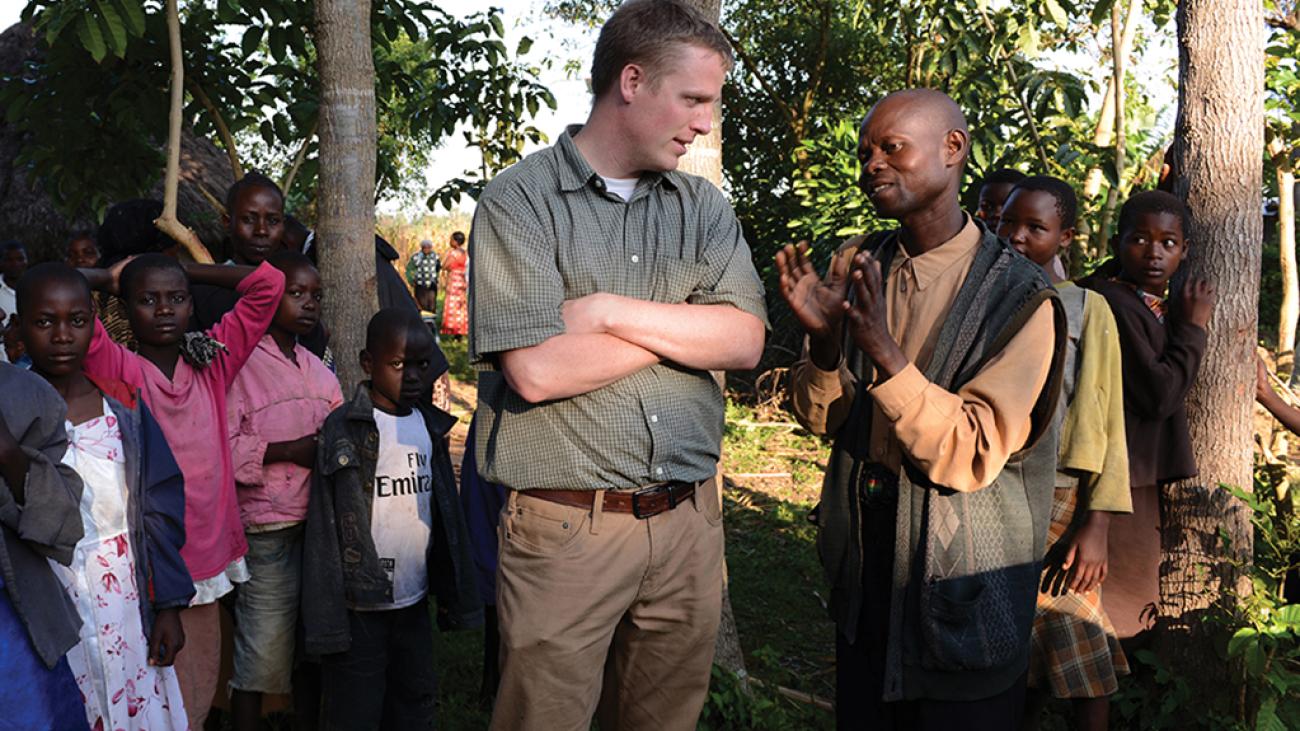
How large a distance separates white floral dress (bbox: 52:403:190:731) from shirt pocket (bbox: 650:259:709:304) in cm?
162

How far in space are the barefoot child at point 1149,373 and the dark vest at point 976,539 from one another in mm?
1161

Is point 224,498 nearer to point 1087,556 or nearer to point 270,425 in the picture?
point 270,425

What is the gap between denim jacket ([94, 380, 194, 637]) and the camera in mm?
3020

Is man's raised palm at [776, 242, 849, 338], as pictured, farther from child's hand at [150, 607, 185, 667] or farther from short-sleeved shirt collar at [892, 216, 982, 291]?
child's hand at [150, 607, 185, 667]

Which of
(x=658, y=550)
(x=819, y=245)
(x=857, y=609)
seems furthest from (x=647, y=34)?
(x=819, y=245)

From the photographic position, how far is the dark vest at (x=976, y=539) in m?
2.41

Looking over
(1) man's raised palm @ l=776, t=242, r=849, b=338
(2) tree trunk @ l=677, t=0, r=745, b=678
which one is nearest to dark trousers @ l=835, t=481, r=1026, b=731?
(1) man's raised palm @ l=776, t=242, r=849, b=338

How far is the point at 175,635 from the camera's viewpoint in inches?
123

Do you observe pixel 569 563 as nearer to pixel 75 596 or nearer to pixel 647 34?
pixel 647 34

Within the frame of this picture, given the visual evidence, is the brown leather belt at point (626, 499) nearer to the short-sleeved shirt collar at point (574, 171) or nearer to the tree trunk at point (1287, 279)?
the short-sleeved shirt collar at point (574, 171)

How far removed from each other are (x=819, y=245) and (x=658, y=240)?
6.78m

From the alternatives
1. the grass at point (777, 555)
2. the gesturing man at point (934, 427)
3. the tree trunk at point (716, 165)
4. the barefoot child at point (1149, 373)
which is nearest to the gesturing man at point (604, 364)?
the gesturing man at point (934, 427)

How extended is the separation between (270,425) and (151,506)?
58 cm

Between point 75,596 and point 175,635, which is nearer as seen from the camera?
point 75,596
